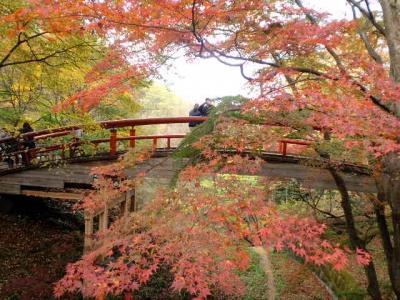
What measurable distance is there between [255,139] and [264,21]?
1743 mm

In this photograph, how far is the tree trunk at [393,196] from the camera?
15.4ft

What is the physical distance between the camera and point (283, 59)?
5.42 m

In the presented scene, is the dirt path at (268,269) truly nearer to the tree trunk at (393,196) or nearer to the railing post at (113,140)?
the tree trunk at (393,196)

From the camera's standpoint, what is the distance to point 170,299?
7590mm

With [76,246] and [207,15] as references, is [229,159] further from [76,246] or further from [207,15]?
[76,246]

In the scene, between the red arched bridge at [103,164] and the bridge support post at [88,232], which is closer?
the bridge support post at [88,232]

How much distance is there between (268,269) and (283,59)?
7.23 m

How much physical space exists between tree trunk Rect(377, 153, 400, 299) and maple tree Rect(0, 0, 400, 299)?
0.05 feet

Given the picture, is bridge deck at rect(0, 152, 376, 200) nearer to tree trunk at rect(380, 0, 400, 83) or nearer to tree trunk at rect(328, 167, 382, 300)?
tree trunk at rect(328, 167, 382, 300)

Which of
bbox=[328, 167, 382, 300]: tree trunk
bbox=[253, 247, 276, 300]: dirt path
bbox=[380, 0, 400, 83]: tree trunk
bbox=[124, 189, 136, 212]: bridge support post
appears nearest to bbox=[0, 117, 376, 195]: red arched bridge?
bbox=[328, 167, 382, 300]: tree trunk

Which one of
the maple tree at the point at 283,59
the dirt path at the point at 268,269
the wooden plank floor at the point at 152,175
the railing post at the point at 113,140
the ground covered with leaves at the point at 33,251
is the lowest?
the dirt path at the point at 268,269

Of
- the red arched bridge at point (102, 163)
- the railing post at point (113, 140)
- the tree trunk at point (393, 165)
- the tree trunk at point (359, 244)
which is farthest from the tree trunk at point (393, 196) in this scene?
the railing post at point (113, 140)

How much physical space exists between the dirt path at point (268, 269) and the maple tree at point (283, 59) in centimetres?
359

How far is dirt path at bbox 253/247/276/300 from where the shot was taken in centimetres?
925
